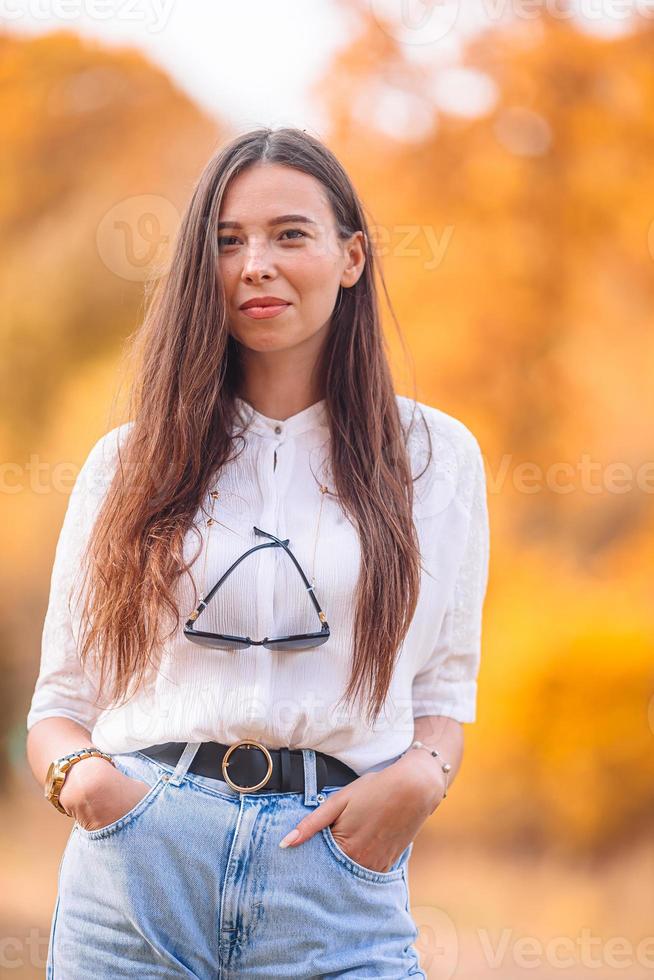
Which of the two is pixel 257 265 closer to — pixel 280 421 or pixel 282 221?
pixel 282 221

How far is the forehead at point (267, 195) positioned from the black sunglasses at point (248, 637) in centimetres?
39

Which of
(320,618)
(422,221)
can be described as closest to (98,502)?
(320,618)

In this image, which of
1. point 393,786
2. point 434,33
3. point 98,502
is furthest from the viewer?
point 434,33

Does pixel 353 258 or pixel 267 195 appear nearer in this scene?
pixel 267 195

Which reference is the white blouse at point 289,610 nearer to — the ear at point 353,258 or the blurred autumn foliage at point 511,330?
the ear at point 353,258

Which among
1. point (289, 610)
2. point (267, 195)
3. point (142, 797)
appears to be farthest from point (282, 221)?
point (142, 797)

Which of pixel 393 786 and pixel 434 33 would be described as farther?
pixel 434 33

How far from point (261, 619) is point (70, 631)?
0.27 m

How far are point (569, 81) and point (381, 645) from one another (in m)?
2.09

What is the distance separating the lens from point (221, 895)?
1.14m

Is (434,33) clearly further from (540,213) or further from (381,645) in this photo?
(381,645)

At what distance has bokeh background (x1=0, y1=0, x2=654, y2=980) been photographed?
2.81 m

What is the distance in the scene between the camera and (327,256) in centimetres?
129

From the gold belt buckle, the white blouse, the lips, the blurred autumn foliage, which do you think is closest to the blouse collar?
the white blouse
